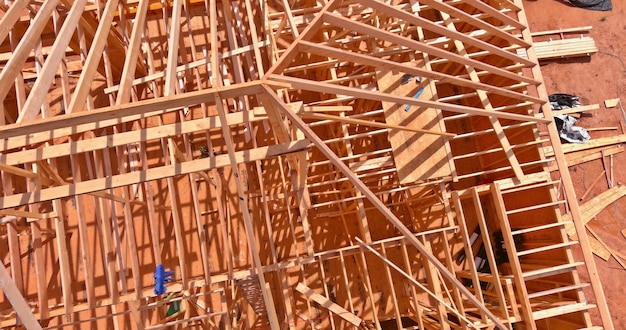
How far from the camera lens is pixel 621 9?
10172mm

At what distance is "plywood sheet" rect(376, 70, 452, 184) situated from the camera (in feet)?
21.2

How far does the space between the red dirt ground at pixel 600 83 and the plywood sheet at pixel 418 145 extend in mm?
4713

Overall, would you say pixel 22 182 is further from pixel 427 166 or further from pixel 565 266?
pixel 565 266

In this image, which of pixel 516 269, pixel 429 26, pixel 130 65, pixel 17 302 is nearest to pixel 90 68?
pixel 130 65

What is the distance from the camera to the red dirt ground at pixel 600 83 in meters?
8.88

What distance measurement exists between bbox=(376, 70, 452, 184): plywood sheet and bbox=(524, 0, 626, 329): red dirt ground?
15.5 ft

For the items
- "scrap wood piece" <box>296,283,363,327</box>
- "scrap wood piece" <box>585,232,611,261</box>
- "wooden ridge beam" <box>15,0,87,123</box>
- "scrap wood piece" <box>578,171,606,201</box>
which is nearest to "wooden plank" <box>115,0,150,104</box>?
"wooden ridge beam" <box>15,0,87,123</box>

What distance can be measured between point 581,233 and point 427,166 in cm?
265

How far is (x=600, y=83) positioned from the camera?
9.71 metres

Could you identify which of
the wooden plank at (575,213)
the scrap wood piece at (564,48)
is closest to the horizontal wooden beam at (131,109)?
the wooden plank at (575,213)

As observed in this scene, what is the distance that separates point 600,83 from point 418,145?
6.18 metres

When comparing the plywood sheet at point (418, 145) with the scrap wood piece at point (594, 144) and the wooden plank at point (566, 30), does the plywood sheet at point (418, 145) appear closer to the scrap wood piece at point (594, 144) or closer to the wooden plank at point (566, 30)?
the scrap wood piece at point (594, 144)

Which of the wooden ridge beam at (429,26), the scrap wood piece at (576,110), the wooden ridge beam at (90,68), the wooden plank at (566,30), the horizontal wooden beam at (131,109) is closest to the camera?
the horizontal wooden beam at (131,109)

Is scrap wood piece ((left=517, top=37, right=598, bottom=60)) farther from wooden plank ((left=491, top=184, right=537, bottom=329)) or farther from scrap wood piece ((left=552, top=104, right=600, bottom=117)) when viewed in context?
wooden plank ((left=491, top=184, right=537, bottom=329))
